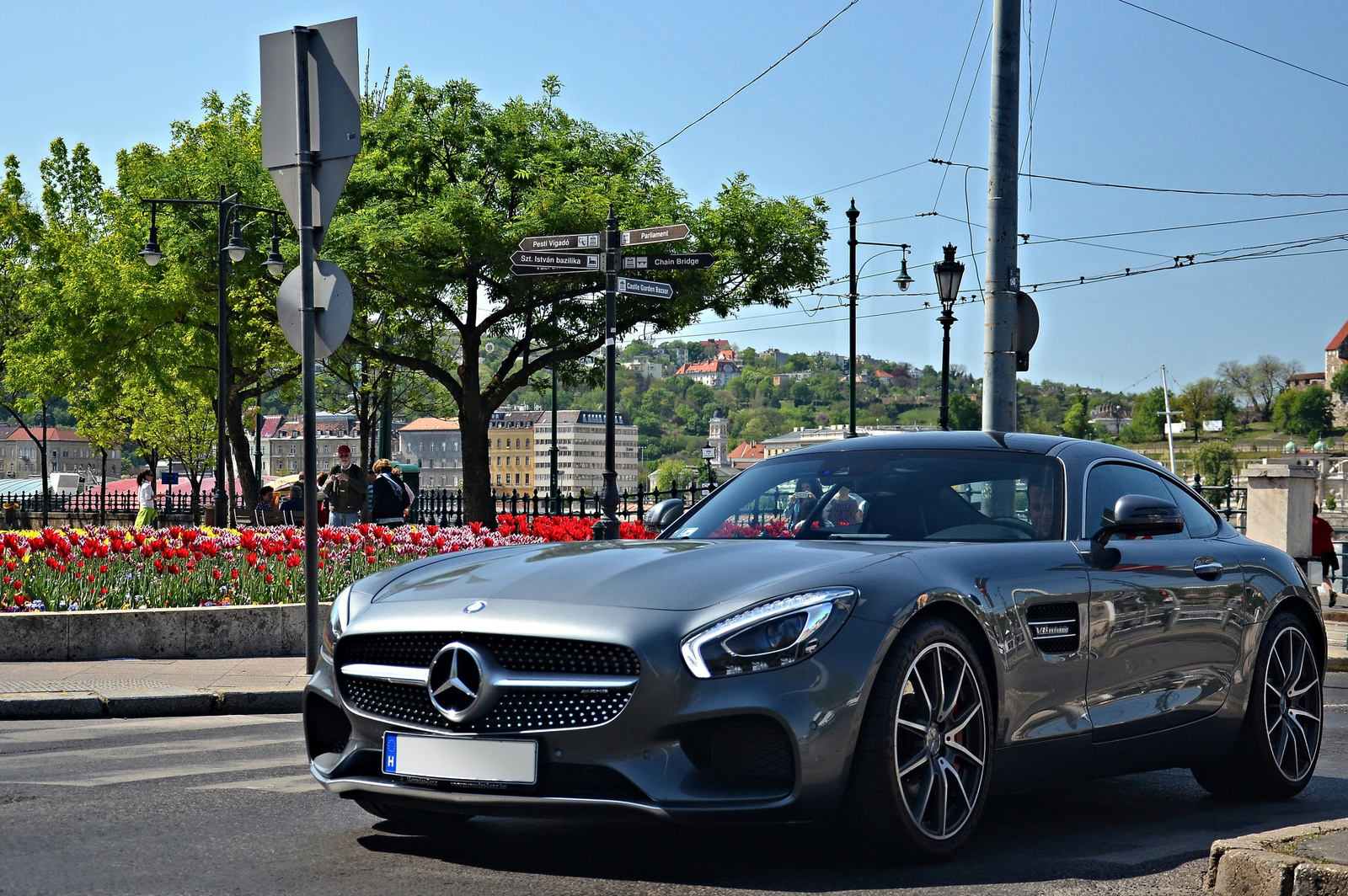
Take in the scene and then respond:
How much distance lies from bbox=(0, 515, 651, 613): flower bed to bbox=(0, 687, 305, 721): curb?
8.08 feet

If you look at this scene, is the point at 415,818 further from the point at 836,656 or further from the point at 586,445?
the point at 586,445

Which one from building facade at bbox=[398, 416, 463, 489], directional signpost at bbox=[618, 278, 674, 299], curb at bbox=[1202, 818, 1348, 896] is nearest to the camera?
curb at bbox=[1202, 818, 1348, 896]

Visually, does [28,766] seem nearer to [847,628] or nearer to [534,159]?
[847,628]

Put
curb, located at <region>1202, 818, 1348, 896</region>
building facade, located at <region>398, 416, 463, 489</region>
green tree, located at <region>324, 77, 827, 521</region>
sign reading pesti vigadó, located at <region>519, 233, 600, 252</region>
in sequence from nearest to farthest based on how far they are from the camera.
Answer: curb, located at <region>1202, 818, 1348, 896</region> < sign reading pesti vigadó, located at <region>519, 233, 600, 252</region> < green tree, located at <region>324, 77, 827, 521</region> < building facade, located at <region>398, 416, 463, 489</region>

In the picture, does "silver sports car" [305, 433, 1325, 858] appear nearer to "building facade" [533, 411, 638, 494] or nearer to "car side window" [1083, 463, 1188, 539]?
"car side window" [1083, 463, 1188, 539]

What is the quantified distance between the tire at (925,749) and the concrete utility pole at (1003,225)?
29.4 feet

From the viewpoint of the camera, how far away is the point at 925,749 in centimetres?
439

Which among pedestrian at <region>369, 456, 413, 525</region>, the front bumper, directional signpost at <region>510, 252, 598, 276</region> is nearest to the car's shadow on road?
the front bumper

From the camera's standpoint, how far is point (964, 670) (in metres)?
4.55

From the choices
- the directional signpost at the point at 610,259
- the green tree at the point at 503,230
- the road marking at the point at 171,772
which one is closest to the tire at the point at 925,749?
the road marking at the point at 171,772

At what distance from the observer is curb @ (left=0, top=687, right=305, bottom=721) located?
341 inches

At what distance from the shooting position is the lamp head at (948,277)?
2419 cm

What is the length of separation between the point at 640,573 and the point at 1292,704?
3.22m

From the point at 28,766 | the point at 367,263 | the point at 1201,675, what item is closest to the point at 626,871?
the point at 1201,675
